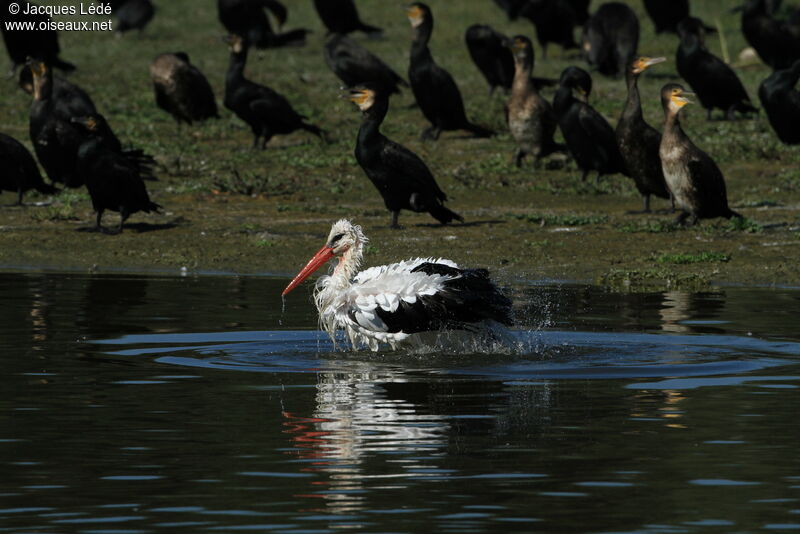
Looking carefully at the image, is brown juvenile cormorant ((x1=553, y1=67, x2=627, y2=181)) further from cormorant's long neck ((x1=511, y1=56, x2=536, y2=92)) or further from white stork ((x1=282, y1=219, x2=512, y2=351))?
white stork ((x1=282, y1=219, x2=512, y2=351))

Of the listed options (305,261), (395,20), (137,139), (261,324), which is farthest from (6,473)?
(395,20)

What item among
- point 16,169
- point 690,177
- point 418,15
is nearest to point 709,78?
point 418,15

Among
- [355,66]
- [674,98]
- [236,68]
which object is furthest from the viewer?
[355,66]

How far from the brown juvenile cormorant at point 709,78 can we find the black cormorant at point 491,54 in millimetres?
3917

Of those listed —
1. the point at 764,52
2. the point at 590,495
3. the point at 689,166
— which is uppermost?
the point at 764,52

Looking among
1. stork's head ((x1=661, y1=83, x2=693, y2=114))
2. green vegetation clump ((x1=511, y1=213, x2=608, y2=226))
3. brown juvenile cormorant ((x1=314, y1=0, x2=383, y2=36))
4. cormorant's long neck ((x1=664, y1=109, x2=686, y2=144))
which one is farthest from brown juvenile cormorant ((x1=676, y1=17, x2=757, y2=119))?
brown juvenile cormorant ((x1=314, y1=0, x2=383, y2=36))

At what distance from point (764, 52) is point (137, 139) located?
39.5 feet

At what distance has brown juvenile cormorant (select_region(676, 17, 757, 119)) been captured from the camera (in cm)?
2508

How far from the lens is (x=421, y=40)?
2438 cm

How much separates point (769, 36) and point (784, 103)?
707cm

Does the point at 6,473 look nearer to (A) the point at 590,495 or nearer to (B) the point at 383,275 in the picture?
(A) the point at 590,495

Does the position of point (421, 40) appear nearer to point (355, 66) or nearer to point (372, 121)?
point (355, 66)

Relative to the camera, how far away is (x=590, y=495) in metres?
6.73

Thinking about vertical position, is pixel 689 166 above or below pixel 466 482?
above
